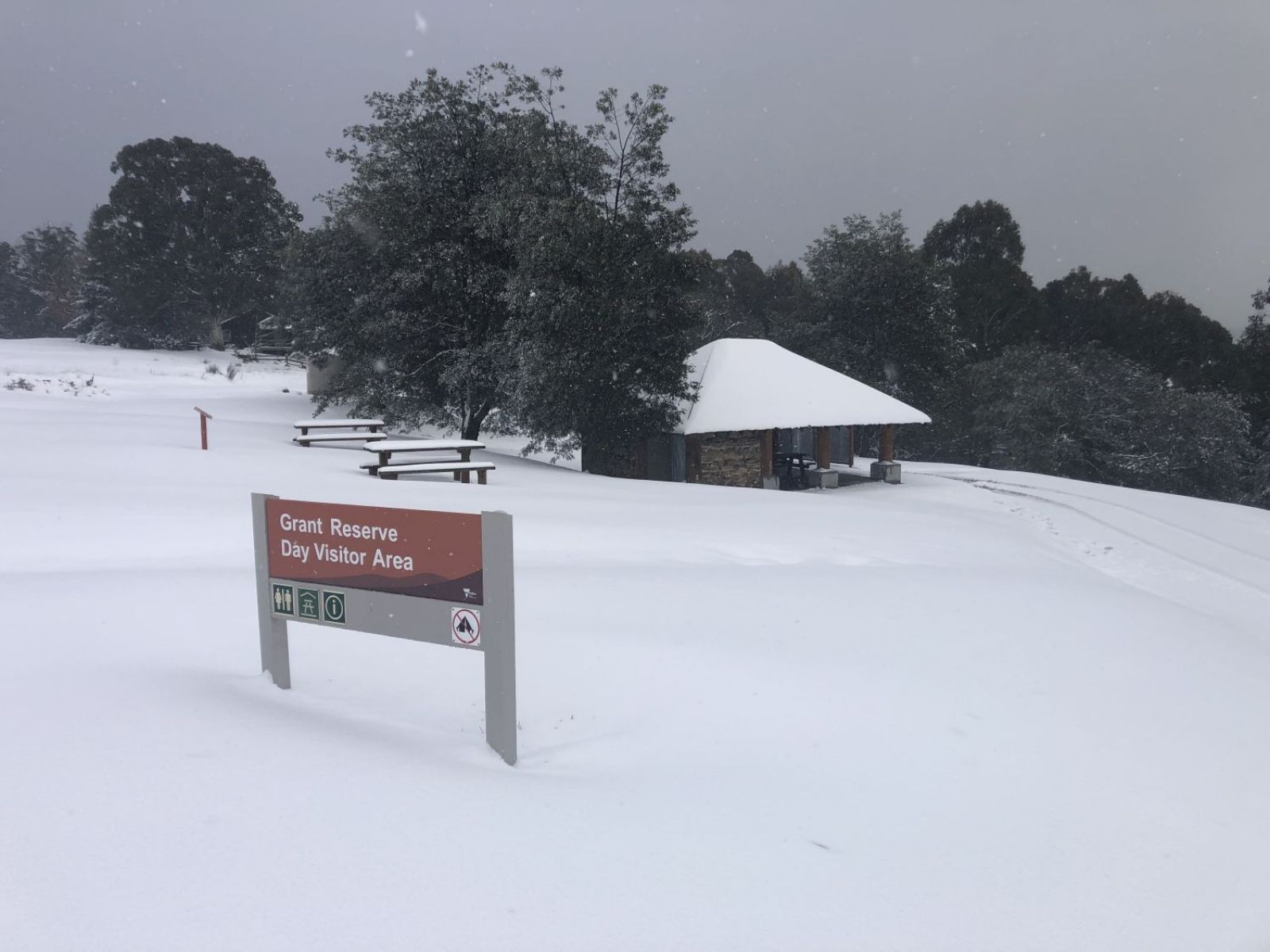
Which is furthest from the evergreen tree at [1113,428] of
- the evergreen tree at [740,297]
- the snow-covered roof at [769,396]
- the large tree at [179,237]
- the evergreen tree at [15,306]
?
the evergreen tree at [15,306]

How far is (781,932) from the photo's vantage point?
8.55 ft

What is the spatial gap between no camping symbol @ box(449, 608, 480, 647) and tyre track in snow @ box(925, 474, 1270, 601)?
12.0m

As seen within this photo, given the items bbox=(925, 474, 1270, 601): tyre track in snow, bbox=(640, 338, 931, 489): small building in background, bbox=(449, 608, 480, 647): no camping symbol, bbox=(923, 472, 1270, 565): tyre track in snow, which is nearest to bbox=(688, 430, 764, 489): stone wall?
bbox=(640, 338, 931, 489): small building in background

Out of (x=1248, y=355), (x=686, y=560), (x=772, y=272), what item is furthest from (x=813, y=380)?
(x=772, y=272)

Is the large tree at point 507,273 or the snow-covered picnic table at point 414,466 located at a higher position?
the large tree at point 507,273

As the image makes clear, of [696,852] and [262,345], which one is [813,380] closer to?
[696,852]

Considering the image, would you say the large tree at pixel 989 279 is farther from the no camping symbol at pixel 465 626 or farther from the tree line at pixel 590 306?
the no camping symbol at pixel 465 626

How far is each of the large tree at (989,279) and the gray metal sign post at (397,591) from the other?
174 feet

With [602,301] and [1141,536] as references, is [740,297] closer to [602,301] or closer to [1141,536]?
[602,301]

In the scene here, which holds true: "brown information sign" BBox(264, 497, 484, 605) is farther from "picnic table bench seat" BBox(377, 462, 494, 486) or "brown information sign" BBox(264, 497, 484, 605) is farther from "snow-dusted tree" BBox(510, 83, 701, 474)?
"snow-dusted tree" BBox(510, 83, 701, 474)

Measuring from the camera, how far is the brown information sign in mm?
3500

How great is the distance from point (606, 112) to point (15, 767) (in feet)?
72.4

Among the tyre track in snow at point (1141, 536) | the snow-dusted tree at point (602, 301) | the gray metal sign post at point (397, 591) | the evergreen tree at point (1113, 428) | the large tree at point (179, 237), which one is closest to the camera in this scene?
the gray metal sign post at point (397, 591)

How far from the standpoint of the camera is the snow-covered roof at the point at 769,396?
23.7 metres
